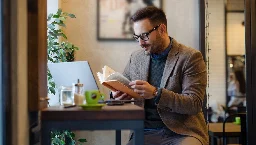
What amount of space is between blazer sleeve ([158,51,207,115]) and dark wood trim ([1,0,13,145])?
3.00ft

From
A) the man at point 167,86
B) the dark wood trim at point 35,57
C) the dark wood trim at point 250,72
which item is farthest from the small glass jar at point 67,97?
the dark wood trim at point 250,72

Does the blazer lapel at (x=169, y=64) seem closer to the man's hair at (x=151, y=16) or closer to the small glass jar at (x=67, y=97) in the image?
the man's hair at (x=151, y=16)

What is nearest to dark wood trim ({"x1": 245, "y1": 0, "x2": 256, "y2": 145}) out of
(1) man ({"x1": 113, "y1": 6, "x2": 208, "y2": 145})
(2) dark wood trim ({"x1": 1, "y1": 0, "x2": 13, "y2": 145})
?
(1) man ({"x1": 113, "y1": 6, "x2": 208, "y2": 145})

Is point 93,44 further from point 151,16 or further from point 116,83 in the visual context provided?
point 116,83

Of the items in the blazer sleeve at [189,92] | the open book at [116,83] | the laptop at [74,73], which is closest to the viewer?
the open book at [116,83]

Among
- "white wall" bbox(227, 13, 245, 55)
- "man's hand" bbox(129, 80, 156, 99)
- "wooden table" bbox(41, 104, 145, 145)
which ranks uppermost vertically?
"white wall" bbox(227, 13, 245, 55)

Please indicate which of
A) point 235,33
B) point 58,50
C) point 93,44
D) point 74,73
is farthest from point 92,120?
point 235,33

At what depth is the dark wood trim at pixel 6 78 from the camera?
1477 mm

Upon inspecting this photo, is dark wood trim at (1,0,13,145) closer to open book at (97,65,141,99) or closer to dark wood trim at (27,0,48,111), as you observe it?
dark wood trim at (27,0,48,111)

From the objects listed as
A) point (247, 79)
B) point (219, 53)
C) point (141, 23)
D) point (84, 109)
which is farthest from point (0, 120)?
point (219, 53)

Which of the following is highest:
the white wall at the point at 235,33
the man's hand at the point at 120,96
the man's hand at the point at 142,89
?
the white wall at the point at 235,33

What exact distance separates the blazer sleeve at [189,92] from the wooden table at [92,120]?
1.78 ft

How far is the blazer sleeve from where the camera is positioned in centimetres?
217

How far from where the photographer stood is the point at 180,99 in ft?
7.22
